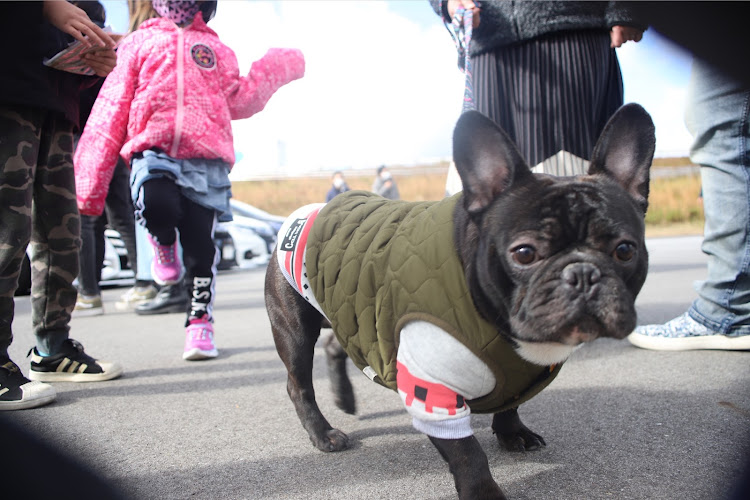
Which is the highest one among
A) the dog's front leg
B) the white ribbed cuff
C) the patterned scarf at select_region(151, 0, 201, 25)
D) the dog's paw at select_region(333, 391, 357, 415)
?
the patterned scarf at select_region(151, 0, 201, 25)

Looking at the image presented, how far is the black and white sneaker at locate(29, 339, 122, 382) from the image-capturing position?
2.73 metres

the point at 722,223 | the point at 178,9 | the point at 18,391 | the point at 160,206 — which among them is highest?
the point at 178,9

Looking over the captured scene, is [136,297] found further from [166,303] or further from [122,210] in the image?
[122,210]

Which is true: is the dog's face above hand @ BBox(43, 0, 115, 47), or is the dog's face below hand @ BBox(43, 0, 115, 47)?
below

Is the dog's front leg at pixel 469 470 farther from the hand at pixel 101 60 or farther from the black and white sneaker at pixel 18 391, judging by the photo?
the hand at pixel 101 60

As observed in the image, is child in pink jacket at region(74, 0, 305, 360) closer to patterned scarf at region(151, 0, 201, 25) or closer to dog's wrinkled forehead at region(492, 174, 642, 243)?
patterned scarf at region(151, 0, 201, 25)

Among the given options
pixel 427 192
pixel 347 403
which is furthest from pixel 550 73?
pixel 427 192

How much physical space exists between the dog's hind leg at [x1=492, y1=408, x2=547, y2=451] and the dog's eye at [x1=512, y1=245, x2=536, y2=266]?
689 millimetres

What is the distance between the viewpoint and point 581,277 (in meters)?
1.26

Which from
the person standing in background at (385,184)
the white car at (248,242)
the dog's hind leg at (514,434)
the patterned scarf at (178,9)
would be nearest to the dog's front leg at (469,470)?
the dog's hind leg at (514,434)

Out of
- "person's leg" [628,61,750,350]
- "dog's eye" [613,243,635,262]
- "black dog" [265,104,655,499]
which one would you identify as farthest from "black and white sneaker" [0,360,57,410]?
"person's leg" [628,61,750,350]

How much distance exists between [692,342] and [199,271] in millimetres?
2858

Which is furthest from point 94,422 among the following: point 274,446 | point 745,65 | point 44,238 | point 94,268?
point 94,268

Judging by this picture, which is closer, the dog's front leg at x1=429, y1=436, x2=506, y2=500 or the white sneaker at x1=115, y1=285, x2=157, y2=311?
the dog's front leg at x1=429, y1=436, x2=506, y2=500
